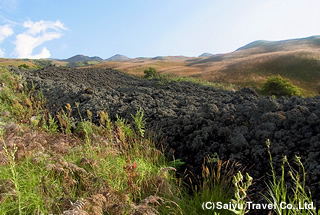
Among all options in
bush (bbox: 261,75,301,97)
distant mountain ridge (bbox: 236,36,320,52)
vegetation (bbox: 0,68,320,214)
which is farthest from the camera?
distant mountain ridge (bbox: 236,36,320,52)

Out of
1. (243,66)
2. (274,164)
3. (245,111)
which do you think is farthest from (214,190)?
(243,66)

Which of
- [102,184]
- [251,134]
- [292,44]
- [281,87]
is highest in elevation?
[292,44]

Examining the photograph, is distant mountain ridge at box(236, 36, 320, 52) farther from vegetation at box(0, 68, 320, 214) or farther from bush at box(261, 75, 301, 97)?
vegetation at box(0, 68, 320, 214)

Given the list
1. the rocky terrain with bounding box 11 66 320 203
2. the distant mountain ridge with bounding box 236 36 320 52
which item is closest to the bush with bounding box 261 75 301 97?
the rocky terrain with bounding box 11 66 320 203

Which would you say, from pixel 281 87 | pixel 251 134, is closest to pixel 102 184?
pixel 251 134

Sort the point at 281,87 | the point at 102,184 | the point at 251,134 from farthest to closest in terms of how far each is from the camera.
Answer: the point at 281,87, the point at 251,134, the point at 102,184

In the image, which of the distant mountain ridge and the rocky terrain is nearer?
the rocky terrain

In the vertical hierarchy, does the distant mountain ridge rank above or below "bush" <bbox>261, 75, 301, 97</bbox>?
above

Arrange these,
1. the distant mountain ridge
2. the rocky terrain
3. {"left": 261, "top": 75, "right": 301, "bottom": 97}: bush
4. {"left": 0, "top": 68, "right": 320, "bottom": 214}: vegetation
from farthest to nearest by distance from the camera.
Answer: the distant mountain ridge
{"left": 261, "top": 75, "right": 301, "bottom": 97}: bush
the rocky terrain
{"left": 0, "top": 68, "right": 320, "bottom": 214}: vegetation

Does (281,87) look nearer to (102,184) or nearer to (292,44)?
(102,184)

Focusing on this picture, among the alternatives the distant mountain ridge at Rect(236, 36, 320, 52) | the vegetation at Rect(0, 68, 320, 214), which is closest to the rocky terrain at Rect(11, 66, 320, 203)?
the vegetation at Rect(0, 68, 320, 214)

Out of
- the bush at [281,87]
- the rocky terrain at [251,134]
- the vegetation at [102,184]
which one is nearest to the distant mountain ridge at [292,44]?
the bush at [281,87]

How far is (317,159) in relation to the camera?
8.98ft

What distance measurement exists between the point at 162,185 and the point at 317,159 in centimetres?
203
